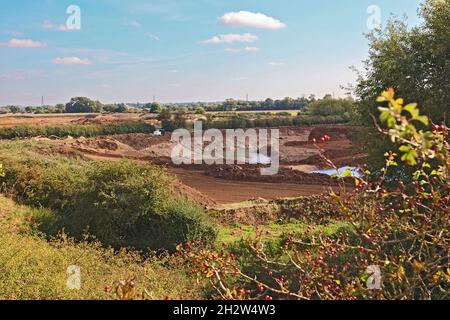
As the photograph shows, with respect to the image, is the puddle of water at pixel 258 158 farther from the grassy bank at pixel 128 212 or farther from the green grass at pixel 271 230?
the grassy bank at pixel 128 212

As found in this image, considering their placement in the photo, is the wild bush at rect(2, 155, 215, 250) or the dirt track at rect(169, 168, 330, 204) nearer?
the wild bush at rect(2, 155, 215, 250)

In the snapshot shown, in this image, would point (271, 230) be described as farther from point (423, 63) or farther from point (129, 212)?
point (423, 63)

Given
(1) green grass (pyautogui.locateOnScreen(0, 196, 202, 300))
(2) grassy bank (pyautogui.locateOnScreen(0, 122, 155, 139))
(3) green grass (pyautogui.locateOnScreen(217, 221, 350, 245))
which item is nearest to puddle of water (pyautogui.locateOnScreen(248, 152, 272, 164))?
(3) green grass (pyautogui.locateOnScreen(217, 221, 350, 245))

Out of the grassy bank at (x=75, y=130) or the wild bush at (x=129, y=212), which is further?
the grassy bank at (x=75, y=130)

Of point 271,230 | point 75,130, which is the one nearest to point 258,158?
point 271,230

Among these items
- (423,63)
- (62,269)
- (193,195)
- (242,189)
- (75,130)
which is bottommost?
(242,189)

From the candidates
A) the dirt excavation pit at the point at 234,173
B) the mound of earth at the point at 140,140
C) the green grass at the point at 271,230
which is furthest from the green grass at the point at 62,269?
the mound of earth at the point at 140,140

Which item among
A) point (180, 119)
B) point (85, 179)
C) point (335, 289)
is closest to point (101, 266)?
point (85, 179)

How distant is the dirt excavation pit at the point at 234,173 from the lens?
1955 cm

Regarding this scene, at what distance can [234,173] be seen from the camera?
2303 cm

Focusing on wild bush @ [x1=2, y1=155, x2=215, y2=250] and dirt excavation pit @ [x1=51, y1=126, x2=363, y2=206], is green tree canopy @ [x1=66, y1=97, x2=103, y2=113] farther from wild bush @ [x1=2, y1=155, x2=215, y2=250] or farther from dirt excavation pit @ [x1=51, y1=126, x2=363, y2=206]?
wild bush @ [x1=2, y1=155, x2=215, y2=250]

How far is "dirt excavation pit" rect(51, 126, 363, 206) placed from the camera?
19547 millimetres
